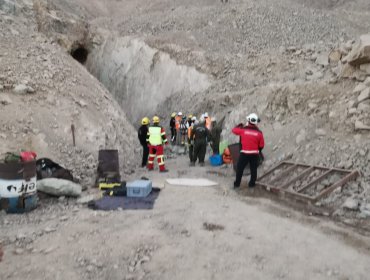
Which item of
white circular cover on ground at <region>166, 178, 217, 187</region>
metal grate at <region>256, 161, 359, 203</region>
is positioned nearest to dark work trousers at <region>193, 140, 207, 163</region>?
white circular cover on ground at <region>166, 178, 217, 187</region>

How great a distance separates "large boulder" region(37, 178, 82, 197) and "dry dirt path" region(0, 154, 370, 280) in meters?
0.28

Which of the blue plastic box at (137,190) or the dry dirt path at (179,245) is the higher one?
the blue plastic box at (137,190)

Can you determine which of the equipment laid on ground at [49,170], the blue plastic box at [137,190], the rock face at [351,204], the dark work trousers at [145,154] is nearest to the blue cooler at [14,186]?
the equipment laid on ground at [49,170]

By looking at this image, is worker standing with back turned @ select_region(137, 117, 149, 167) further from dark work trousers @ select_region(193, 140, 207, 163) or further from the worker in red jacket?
the worker in red jacket

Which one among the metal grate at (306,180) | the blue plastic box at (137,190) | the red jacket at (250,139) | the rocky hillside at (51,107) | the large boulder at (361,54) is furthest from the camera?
the large boulder at (361,54)

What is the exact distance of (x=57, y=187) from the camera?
22.0 ft

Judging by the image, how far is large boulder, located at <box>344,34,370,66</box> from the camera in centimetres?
905

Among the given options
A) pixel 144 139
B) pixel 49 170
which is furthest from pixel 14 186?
pixel 144 139

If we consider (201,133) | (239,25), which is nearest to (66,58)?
(201,133)

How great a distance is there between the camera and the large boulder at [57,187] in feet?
21.8

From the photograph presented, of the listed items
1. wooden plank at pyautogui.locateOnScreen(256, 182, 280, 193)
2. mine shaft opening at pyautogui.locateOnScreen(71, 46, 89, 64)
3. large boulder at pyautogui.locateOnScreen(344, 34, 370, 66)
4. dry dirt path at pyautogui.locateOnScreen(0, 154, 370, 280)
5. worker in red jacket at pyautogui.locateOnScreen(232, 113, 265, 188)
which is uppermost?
mine shaft opening at pyautogui.locateOnScreen(71, 46, 89, 64)

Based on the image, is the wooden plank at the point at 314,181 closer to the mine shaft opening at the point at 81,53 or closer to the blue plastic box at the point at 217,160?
the blue plastic box at the point at 217,160

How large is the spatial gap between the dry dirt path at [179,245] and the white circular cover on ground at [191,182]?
171 centimetres

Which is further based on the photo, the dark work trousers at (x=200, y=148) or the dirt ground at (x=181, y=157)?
the dark work trousers at (x=200, y=148)
